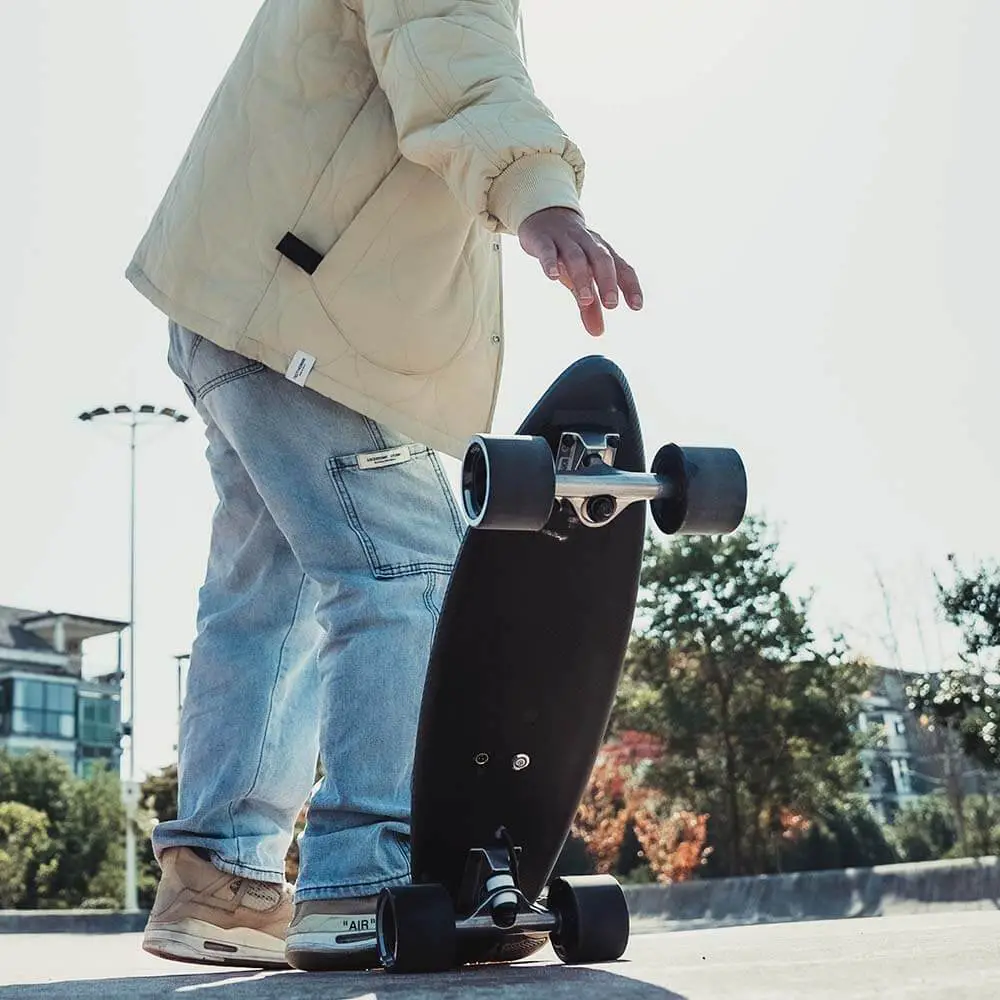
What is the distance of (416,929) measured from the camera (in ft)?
6.04

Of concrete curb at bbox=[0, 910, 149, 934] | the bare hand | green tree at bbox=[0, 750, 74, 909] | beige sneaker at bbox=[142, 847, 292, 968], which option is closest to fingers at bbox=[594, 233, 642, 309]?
the bare hand

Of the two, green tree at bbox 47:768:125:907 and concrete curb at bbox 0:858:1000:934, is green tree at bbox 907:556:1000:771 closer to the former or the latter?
concrete curb at bbox 0:858:1000:934

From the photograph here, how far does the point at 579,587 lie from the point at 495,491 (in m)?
0.39

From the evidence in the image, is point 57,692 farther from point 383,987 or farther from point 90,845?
point 383,987

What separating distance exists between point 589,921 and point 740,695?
96.6 feet

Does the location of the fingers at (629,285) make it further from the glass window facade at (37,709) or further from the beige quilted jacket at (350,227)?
the glass window facade at (37,709)

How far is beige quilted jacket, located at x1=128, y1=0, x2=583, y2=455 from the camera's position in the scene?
89.6 inches

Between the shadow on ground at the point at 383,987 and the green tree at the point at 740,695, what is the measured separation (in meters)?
28.3

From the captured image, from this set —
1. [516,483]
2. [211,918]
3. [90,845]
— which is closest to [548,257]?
[516,483]

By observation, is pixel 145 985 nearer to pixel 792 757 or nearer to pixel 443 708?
pixel 443 708

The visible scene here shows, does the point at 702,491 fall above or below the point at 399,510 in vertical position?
below

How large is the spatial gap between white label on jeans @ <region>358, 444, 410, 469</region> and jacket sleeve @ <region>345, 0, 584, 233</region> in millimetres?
482

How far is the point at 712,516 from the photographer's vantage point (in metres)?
1.85

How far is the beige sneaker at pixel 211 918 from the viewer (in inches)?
94.0
